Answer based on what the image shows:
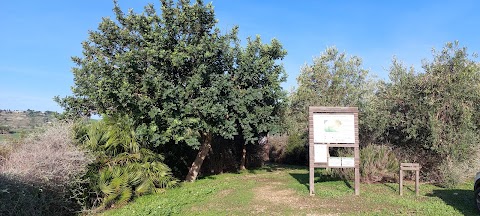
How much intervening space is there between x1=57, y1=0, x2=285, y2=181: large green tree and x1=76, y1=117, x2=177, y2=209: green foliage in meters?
0.79

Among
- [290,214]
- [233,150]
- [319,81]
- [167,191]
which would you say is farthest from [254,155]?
[290,214]

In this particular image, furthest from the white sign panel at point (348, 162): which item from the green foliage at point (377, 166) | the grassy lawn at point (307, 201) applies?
the green foliage at point (377, 166)

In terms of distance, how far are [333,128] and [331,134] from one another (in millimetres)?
204

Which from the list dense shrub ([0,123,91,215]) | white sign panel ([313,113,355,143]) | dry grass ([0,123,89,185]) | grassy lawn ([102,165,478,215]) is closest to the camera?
dense shrub ([0,123,91,215])

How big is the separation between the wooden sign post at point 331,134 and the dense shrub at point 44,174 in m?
6.78

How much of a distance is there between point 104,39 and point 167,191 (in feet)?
25.6

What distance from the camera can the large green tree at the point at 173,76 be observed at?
42.7 feet

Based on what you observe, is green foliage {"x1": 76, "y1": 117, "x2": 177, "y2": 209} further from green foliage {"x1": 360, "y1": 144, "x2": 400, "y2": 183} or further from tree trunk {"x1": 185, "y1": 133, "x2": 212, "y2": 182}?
green foliage {"x1": 360, "y1": 144, "x2": 400, "y2": 183}

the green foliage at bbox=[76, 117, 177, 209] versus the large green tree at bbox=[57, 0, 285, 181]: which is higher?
the large green tree at bbox=[57, 0, 285, 181]

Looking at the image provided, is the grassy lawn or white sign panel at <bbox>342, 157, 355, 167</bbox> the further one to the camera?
white sign panel at <bbox>342, 157, 355, 167</bbox>

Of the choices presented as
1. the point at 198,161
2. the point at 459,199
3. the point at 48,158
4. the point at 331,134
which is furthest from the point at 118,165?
the point at 459,199

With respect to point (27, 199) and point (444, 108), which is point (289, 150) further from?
point (27, 199)

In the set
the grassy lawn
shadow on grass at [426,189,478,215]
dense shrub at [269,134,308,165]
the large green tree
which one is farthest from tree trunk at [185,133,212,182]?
dense shrub at [269,134,308,165]

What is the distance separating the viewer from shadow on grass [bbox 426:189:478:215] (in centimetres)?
876
